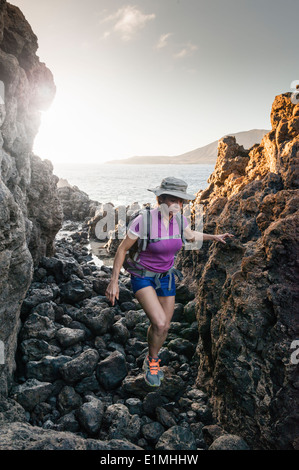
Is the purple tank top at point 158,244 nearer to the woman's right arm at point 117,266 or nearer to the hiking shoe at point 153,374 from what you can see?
the woman's right arm at point 117,266

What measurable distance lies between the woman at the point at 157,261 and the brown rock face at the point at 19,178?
5.22 ft

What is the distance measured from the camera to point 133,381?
448 cm

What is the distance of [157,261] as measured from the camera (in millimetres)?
4074

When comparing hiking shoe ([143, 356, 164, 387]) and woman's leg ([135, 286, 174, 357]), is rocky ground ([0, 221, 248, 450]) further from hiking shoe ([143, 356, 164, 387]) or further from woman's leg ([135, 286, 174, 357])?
woman's leg ([135, 286, 174, 357])

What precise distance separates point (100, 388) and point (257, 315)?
9.28 feet

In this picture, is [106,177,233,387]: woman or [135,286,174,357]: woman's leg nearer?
[106,177,233,387]: woman

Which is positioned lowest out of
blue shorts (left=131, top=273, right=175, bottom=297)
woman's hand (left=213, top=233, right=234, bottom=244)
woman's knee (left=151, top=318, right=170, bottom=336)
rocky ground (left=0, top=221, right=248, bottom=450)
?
rocky ground (left=0, top=221, right=248, bottom=450)

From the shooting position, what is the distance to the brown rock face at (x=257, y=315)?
121 inches

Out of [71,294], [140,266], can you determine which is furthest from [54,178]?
[140,266]

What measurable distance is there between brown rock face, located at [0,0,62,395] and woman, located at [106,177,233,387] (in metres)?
1.59

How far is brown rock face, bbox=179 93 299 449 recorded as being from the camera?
10.1 feet

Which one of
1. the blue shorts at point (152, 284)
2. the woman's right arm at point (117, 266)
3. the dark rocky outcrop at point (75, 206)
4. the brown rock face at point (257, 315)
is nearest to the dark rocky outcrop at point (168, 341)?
the brown rock face at point (257, 315)

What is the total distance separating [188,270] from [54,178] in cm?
556

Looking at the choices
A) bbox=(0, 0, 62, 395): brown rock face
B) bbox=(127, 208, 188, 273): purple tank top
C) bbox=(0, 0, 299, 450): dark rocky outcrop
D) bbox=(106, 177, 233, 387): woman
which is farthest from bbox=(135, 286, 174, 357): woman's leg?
bbox=(0, 0, 62, 395): brown rock face
